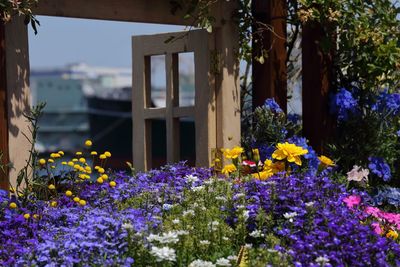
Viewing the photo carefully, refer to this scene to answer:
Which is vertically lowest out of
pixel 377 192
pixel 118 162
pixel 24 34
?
pixel 118 162

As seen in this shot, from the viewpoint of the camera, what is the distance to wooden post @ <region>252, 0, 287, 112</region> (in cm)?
529

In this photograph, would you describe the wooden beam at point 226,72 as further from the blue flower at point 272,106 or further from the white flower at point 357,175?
the white flower at point 357,175

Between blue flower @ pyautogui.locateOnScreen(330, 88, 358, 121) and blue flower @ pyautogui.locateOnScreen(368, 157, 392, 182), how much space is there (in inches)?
13.5

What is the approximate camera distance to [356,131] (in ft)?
17.7

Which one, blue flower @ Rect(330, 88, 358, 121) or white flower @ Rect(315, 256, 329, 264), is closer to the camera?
white flower @ Rect(315, 256, 329, 264)

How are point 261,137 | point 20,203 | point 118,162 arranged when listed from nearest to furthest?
point 20,203 < point 261,137 < point 118,162

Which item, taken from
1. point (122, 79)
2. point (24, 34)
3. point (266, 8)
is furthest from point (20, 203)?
point (122, 79)

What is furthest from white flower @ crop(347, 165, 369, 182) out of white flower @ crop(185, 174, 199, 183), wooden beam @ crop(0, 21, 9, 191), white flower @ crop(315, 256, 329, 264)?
wooden beam @ crop(0, 21, 9, 191)

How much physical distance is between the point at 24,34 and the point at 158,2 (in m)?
1.05

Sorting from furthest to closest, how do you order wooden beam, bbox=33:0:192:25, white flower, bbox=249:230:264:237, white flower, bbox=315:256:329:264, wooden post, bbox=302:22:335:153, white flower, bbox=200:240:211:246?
wooden post, bbox=302:22:335:153 → wooden beam, bbox=33:0:192:25 → white flower, bbox=249:230:264:237 → white flower, bbox=200:240:211:246 → white flower, bbox=315:256:329:264

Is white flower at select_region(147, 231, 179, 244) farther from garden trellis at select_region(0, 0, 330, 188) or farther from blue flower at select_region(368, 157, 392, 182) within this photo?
blue flower at select_region(368, 157, 392, 182)

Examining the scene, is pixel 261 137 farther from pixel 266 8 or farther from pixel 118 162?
pixel 118 162

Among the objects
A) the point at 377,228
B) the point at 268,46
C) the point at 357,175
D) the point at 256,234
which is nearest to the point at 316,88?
the point at 268,46

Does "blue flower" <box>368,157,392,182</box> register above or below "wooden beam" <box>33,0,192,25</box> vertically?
below
